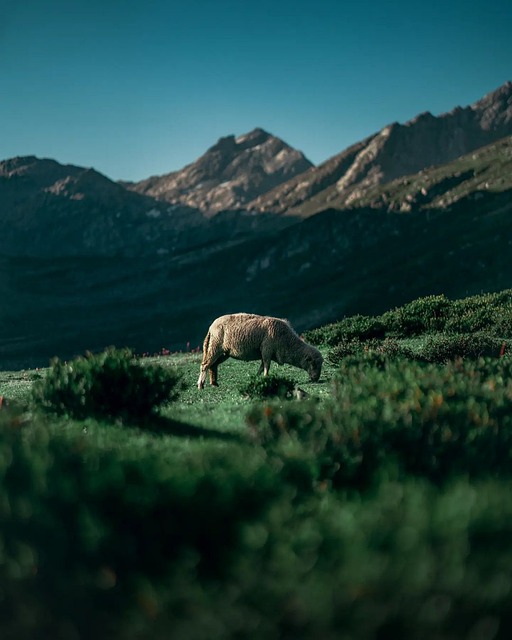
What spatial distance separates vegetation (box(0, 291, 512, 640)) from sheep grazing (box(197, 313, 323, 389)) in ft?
21.4

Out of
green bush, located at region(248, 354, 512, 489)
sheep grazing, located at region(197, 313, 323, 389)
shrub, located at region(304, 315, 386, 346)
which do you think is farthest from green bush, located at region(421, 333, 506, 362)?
green bush, located at region(248, 354, 512, 489)

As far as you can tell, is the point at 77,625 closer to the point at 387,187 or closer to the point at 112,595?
the point at 112,595

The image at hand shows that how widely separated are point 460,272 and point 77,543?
88.0 metres

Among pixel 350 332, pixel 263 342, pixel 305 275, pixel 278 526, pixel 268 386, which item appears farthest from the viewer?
pixel 305 275

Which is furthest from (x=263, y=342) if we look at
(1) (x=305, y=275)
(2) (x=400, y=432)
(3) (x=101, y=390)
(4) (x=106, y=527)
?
(1) (x=305, y=275)

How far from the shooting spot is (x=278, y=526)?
16.9 feet

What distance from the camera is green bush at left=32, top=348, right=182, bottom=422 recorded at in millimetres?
11633

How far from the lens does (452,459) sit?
8.22 m

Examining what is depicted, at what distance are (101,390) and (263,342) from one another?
563 centimetres

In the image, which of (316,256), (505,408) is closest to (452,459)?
(505,408)

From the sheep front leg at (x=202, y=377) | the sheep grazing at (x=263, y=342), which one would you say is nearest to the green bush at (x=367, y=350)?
the sheep grazing at (x=263, y=342)

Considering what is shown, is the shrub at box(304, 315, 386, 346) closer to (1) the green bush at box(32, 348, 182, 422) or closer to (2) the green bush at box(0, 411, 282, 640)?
(1) the green bush at box(32, 348, 182, 422)

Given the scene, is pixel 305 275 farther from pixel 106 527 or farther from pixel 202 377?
pixel 106 527

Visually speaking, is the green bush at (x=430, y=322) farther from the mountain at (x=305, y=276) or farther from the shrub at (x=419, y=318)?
the mountain at (x=305, y=276)
